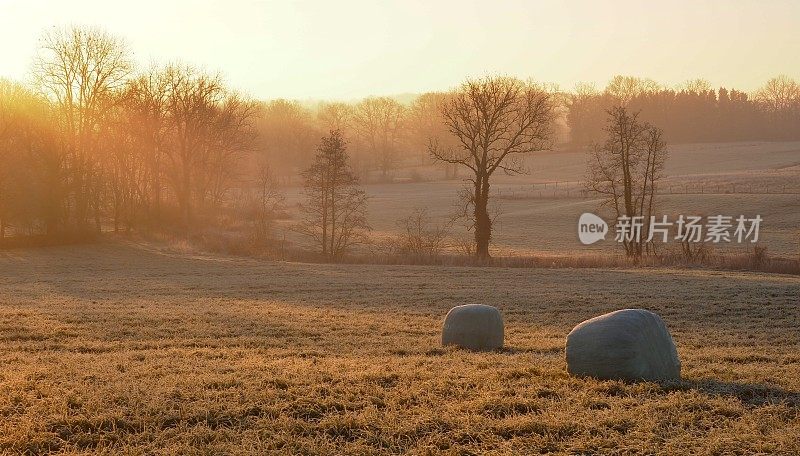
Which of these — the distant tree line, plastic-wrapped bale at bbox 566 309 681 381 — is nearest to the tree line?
plastic-wrapped bale at bbox 566 309 681 381

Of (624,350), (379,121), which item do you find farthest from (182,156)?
(379,121)

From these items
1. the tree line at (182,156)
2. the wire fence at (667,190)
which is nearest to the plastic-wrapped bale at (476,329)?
the tree line at (182,156)

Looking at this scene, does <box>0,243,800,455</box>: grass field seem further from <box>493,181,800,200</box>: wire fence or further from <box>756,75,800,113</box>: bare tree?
<box>756,75,800,113</box>: bare tree

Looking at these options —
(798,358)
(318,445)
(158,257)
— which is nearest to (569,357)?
(318,445)

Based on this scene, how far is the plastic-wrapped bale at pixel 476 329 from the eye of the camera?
15266 millimetres

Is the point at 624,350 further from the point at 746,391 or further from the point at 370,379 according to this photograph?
the point at 370,379

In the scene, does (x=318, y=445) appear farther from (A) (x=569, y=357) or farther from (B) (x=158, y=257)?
(B) (x=158, y=257)

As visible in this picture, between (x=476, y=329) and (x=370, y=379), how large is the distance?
5748mm

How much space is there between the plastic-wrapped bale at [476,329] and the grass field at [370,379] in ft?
1.65

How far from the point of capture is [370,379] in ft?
32.5

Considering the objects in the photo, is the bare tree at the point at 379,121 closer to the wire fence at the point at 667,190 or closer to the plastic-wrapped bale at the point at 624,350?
the wire fence at the point at 667,190

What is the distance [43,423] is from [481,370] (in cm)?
575

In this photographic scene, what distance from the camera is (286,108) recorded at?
466 feet

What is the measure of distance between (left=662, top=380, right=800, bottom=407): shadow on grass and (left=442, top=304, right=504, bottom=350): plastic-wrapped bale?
5782 mm
